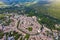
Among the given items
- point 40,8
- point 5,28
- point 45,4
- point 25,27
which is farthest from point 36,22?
point 45,4

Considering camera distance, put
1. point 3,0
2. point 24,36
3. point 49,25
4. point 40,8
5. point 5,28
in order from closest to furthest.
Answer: point 24,36 → point 5,28 → point 49,25 → point 40,8 → point 3,0

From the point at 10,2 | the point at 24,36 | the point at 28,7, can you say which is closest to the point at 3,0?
the point at 10,2

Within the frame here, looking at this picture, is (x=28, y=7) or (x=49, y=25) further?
(x=28, y=7)

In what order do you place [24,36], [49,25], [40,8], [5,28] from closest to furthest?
[24,36], [5,28], [49,25], [40,8]

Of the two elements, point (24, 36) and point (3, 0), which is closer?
point (24, 36)

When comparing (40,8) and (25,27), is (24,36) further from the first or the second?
(40,8)

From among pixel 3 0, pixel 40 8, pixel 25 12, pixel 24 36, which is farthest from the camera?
pixel 3 0

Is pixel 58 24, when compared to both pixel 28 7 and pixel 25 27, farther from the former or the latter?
pixel 28 7

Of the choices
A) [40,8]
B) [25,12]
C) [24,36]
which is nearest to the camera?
[24,36]
